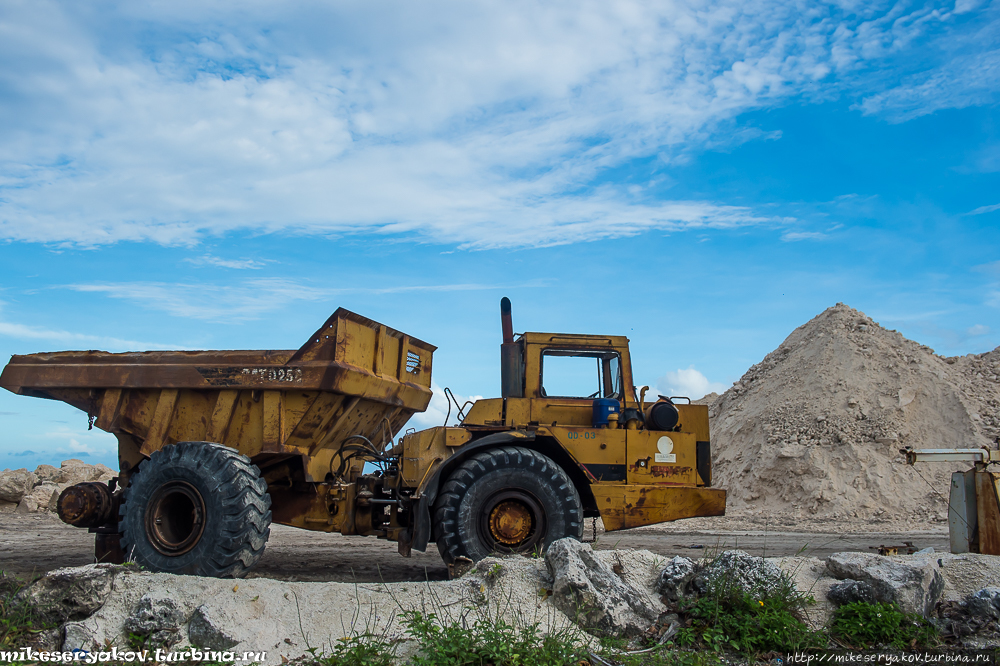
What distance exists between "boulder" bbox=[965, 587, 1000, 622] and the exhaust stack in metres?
4.35

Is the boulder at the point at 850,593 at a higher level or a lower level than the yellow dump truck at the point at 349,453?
lower

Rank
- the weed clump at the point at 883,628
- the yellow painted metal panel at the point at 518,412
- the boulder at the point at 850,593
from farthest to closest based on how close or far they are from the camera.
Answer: the yellow painted metal panel at the point at 518,412
the boulder at the point at 850,593
the weed clump at the point at 883,628

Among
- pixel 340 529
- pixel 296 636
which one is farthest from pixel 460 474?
pixel 296 636

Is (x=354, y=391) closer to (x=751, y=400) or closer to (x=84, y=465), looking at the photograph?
(x=84, y=465)

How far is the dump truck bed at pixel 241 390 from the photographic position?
7.10 meters

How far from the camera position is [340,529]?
7.38 metres

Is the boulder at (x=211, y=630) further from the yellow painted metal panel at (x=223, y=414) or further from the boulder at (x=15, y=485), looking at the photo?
the boulder at (x=15, y=485)

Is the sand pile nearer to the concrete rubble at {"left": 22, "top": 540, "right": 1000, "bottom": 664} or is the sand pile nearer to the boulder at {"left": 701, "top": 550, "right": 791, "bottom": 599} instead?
the concrete rubble at {"left": 22, "top": 540, "right": 1000, "bottom": 664}

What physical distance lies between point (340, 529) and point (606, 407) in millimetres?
3178

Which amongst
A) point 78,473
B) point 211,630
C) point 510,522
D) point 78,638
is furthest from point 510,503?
point 78,473

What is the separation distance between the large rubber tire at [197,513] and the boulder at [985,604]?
237 inches

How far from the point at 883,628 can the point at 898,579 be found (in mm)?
526

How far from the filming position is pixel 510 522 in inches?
263

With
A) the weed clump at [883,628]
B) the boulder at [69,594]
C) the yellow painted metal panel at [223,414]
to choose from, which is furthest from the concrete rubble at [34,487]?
the weed clump at [883,628]
